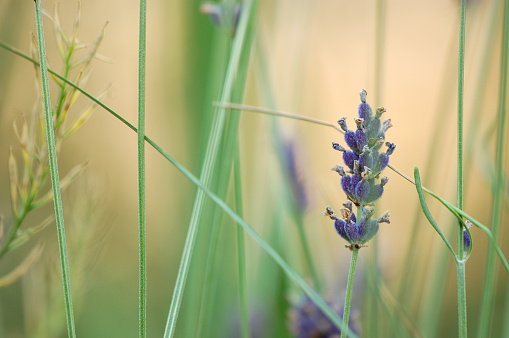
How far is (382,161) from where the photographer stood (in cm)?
26

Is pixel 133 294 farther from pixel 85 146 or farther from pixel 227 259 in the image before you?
pixel 85 146

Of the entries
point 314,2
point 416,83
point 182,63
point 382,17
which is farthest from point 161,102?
point 382,17

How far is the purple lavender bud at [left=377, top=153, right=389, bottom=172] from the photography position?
260mm

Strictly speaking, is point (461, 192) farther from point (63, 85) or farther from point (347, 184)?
point (63, 85)

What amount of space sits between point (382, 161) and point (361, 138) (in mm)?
14

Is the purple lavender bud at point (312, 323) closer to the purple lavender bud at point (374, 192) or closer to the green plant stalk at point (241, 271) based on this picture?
the green plant stalk at point (241, 271)

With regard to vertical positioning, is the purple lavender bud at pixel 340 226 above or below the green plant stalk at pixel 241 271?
above

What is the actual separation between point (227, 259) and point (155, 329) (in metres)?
0.19

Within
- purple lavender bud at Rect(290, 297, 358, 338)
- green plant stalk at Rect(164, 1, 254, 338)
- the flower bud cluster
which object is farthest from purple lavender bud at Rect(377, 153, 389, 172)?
purple lavender bud at Rect(290, 297, 358, 338)

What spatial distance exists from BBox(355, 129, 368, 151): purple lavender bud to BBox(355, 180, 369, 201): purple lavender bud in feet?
0.06

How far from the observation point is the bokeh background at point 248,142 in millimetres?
550

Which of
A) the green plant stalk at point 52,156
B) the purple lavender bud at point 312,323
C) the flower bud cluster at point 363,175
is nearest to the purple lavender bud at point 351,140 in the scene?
the flower bud cluster at point 363,175

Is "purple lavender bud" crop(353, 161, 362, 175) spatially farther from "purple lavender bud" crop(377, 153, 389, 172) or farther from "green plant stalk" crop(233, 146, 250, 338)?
"green plant stalk" crop(233, 146, 250, 338)

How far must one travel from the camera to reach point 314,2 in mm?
833
